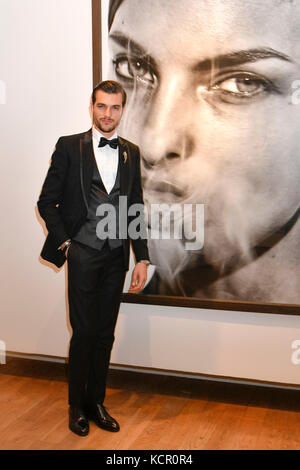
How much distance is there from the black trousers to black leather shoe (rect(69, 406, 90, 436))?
0.04 meters

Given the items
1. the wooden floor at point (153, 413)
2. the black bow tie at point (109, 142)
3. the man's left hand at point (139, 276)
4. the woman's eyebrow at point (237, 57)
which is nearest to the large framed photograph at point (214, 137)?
the woman's eyebrow at point (237, 57)

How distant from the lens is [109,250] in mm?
2420

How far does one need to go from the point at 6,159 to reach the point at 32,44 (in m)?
0.72

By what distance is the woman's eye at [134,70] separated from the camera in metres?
2.81

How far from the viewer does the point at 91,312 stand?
243 cm

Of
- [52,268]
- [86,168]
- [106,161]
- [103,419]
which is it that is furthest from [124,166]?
[103,419]

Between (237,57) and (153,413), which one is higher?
(237,57)

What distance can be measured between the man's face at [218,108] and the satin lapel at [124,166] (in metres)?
0.34

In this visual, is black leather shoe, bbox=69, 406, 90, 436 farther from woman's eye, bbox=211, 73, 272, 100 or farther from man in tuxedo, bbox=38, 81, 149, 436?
woman's eye, bbox=211, 73, 272, 100

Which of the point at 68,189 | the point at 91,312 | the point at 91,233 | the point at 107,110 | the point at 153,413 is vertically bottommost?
the point at 153,413

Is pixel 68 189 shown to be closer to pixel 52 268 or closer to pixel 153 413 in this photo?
pixel 52 268

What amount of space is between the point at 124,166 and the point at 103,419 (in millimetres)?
1257

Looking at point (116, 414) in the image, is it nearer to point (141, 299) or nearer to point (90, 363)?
point (90, 363)
